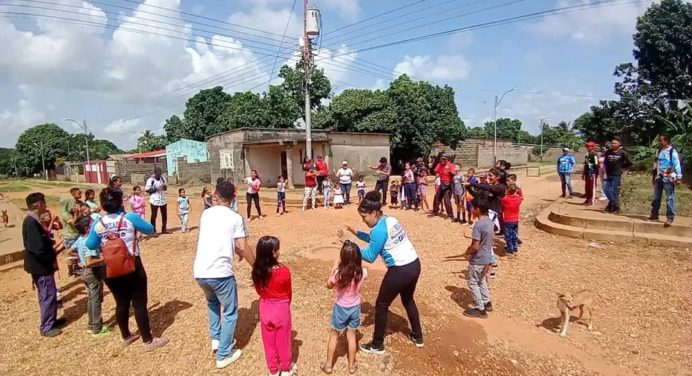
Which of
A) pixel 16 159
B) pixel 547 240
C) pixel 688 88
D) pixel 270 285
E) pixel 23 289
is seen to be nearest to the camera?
pixel 270 285

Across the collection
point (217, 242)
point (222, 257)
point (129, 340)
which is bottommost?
point (129, 340)

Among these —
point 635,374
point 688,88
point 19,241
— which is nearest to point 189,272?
point 19,241

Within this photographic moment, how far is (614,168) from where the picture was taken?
834 centimetres

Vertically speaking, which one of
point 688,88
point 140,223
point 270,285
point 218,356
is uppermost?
point 688,88

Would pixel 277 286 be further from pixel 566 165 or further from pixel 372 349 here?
pixel 566 165

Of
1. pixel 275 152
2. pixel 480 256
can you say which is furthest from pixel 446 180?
pixel 275 152

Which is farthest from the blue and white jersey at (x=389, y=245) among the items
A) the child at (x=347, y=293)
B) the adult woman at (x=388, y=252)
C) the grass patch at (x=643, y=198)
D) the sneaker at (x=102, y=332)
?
the grass patch at (x=643, y=198)

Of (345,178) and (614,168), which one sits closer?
(614,168)

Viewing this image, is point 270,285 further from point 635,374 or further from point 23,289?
point 23,289

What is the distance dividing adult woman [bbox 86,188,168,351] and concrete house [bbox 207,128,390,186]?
16.1 meters

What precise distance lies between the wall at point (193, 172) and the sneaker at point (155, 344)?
73.7ft

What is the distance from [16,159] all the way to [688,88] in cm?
7573

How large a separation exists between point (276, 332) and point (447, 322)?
2216mm

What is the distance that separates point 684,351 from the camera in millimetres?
3934
